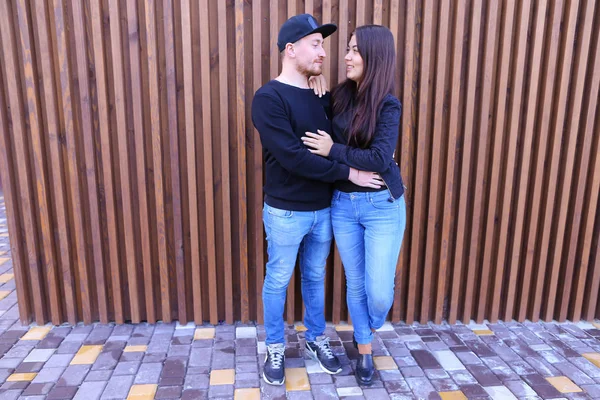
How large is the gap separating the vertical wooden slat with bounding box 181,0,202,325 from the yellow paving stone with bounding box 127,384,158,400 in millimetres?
714

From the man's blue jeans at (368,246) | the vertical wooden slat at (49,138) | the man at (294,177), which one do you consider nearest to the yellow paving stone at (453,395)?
Answer: the man's blue jeans at (368,246)

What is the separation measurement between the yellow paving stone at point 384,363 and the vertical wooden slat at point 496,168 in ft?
3.03

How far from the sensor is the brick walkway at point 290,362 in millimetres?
2295

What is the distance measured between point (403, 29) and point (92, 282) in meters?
2.76

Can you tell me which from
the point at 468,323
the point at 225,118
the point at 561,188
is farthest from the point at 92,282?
the point at 561,188

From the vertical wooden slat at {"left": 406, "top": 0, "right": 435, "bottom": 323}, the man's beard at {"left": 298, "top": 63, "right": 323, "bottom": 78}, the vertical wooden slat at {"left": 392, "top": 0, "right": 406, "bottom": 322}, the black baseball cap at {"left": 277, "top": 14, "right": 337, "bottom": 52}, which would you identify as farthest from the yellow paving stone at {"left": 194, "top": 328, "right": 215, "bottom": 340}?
the black baseball cap at {"left": 277, "top": 14, "right": 337, "bottom": 52}

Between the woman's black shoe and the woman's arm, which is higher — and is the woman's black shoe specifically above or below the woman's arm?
below

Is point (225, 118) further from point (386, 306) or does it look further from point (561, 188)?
point (561, 188)

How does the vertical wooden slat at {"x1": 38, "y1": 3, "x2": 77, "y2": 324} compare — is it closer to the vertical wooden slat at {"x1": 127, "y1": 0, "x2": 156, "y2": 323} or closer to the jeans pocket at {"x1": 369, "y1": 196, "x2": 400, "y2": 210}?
the vertical wooden slat at {"x1": 127, "y1": 0, "x2": 156, "y2": 323}

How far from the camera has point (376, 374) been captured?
8.07ft

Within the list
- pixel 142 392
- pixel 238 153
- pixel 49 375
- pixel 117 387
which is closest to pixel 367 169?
pixel 238 153

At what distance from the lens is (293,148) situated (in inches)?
81.4

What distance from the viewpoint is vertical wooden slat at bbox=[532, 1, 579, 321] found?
2.77 metres

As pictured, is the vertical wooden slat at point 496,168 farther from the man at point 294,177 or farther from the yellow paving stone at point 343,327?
the man at point 294,177
